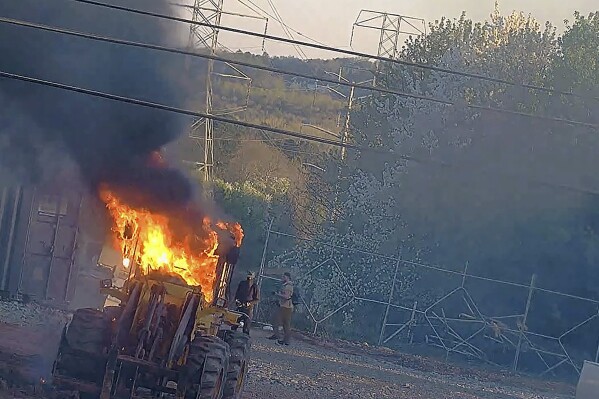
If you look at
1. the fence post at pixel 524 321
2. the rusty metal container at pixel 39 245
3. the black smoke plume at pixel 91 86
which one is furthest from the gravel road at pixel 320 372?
the black smoke plume at pixel 91 86

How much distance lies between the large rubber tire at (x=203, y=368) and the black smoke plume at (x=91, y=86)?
5.55 m

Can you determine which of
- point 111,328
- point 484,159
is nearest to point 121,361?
point 111,328

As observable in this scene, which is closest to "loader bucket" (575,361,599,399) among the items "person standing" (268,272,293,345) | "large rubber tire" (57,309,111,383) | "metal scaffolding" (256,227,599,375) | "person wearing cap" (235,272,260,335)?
"person wearing cap" (235,272,260,335)

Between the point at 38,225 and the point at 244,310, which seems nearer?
the point at 244,310

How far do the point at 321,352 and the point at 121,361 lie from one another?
12.5 m

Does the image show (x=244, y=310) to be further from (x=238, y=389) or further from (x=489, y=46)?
(x=489, y=46)

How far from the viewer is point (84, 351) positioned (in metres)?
10.7

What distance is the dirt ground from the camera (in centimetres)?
1308

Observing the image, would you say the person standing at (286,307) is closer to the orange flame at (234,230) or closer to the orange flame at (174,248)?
the orange flame at (174,248)

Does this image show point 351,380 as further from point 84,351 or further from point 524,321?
point 84,351

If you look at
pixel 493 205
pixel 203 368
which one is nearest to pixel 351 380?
pixel 203 368

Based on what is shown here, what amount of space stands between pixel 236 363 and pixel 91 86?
23.0 feet

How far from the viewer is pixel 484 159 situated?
24.2m

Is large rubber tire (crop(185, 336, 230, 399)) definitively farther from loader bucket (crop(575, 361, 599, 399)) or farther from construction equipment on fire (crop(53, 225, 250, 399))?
loader bucket (crop(575, 361, 599, 399))
